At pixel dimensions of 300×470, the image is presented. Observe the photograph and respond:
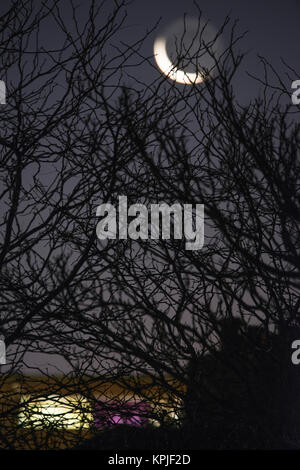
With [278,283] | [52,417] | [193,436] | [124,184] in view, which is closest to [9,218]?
[124,184]

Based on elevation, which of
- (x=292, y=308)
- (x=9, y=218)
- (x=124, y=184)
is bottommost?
(x=292, y=308)

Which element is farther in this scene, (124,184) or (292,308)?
(292,308)

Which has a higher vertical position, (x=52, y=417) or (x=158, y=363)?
(x=158, y=363)

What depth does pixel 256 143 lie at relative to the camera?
454cm

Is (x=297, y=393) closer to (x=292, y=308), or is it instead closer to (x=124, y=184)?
(x=292, y=308)

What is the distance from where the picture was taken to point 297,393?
13.4ft

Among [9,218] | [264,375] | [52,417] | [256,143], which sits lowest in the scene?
[52,417]
